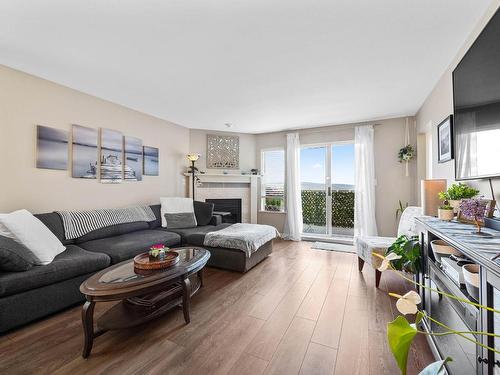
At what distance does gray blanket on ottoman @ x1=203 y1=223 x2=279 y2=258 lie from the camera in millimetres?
2969

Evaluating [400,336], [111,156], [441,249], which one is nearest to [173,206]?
[111,156]

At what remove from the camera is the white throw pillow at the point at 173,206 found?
12.7 ft

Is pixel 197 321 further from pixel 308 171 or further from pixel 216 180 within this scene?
pixel 308 171

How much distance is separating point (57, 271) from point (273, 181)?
13.5 ft

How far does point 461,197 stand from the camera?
1.68m

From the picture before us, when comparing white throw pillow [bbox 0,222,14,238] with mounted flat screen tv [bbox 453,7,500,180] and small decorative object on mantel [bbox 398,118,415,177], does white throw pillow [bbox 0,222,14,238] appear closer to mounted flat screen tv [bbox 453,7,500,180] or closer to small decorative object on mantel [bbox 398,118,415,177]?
mounted flat screen tv [bbox 453,7,500,180]

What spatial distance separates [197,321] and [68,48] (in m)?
2.72

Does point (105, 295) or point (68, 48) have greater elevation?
point (68, 48)

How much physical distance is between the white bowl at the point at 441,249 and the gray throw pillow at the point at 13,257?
3109 millimetres

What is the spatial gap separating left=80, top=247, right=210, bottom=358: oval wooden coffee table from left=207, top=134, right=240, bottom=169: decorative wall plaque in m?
3.12

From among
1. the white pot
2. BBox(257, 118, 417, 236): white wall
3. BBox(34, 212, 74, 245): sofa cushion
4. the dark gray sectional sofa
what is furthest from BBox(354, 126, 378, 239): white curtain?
BBox(34, 212, 74, 245): sofa cushion

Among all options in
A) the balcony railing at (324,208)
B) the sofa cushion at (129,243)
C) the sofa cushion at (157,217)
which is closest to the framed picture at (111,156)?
the sofa cushion at (157,217)

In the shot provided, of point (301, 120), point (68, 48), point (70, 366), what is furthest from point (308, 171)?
point (70, 366)

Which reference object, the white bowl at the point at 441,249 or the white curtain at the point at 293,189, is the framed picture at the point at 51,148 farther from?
the white bowl at the point at 441,249
